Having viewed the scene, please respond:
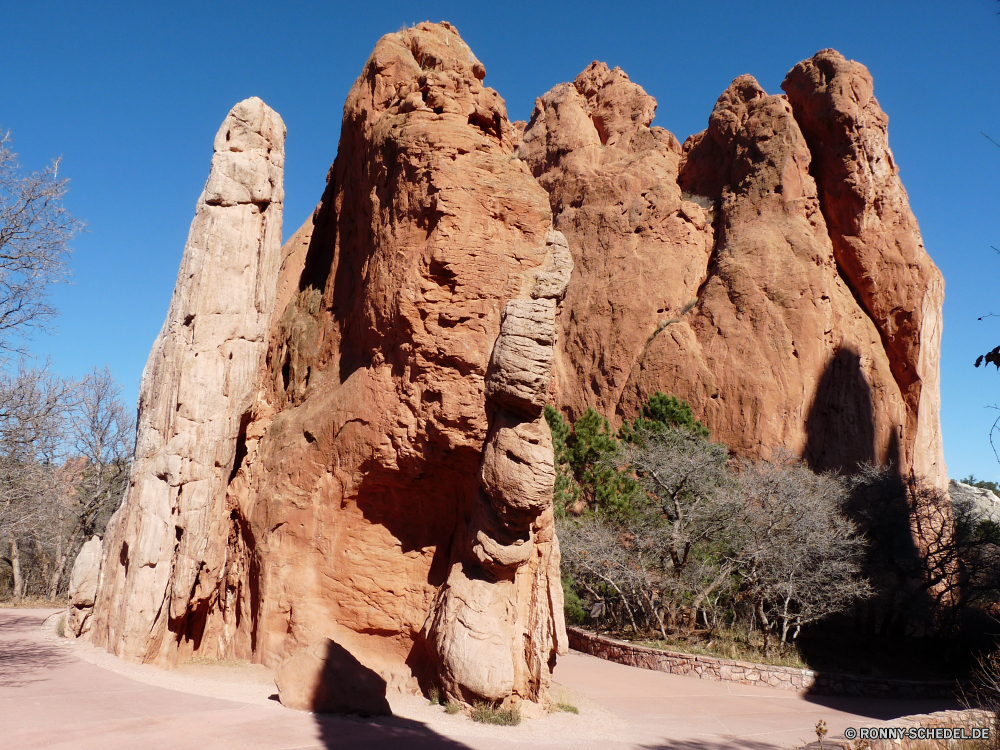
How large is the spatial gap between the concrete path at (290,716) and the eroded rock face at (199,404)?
0.90 m

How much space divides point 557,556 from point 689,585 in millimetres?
7851

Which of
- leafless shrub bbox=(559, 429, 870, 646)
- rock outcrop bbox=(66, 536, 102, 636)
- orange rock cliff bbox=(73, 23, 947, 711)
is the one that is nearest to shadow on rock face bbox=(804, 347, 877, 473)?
leafless shrub bbox=(559, 429, 870, 646)

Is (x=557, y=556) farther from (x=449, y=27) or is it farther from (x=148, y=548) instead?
(x=449, y=27)

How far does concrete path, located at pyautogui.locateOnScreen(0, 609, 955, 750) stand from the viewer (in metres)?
6.39

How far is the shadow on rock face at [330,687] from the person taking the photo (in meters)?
7.84

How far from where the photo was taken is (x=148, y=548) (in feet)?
32.4

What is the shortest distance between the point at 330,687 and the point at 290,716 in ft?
2.02

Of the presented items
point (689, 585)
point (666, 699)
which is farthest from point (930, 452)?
point (666, 699)

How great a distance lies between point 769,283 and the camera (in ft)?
97.1

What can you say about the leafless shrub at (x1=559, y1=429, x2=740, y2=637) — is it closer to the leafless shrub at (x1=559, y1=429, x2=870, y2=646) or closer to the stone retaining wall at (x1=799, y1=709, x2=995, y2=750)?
the leafless shrub at (x1=559, y1=429, x2=870, y2=646)

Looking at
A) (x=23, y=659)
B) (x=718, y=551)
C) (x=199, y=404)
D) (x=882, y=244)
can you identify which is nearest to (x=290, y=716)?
(x=23, y=659)

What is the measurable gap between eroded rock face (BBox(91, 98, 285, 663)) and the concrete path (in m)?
0.90

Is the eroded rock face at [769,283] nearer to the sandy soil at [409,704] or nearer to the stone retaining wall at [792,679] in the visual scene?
the stone retaining wall at [792,679]

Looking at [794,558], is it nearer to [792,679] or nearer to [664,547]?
[792,679]
